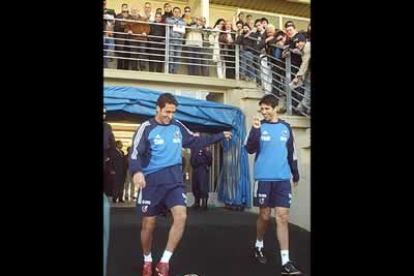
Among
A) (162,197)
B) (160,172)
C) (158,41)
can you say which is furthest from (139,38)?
(162,197)

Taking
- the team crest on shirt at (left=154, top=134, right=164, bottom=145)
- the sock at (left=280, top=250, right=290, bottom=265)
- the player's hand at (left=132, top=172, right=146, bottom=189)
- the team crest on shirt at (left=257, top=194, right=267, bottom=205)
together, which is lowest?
the sock at (left=280, top=250, right=290, bottom=265)

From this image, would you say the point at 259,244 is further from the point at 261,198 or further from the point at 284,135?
the point at 284,135

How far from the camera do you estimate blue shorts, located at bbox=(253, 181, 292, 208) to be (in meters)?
3.42

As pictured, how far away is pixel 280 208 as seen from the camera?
3412 mm

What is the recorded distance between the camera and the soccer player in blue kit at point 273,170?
3.38 m

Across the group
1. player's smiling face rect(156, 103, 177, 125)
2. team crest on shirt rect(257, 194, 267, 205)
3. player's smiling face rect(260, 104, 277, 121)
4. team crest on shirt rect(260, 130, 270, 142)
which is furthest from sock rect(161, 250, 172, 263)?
player's smiling face rect(260, 104, 277, 121)

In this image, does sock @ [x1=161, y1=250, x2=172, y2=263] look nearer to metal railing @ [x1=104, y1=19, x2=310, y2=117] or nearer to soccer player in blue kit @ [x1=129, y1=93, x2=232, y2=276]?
soccer player in blue kit @ [x1=129, y1=93, x2=232, y2=276]

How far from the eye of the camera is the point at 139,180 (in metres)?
3.22

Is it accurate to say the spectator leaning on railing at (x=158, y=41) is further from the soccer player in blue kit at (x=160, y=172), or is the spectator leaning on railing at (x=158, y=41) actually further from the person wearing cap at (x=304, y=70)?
the person wearing cap at (x=304, y=70)

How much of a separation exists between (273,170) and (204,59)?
81cm

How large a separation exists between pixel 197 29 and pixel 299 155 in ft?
3.28

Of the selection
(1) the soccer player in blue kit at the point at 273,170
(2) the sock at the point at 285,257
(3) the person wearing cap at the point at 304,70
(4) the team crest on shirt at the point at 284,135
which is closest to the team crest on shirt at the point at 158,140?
(1) the soccer player in blue kit at the point at 273,170

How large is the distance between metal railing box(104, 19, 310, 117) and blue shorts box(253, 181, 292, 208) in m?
0.45
